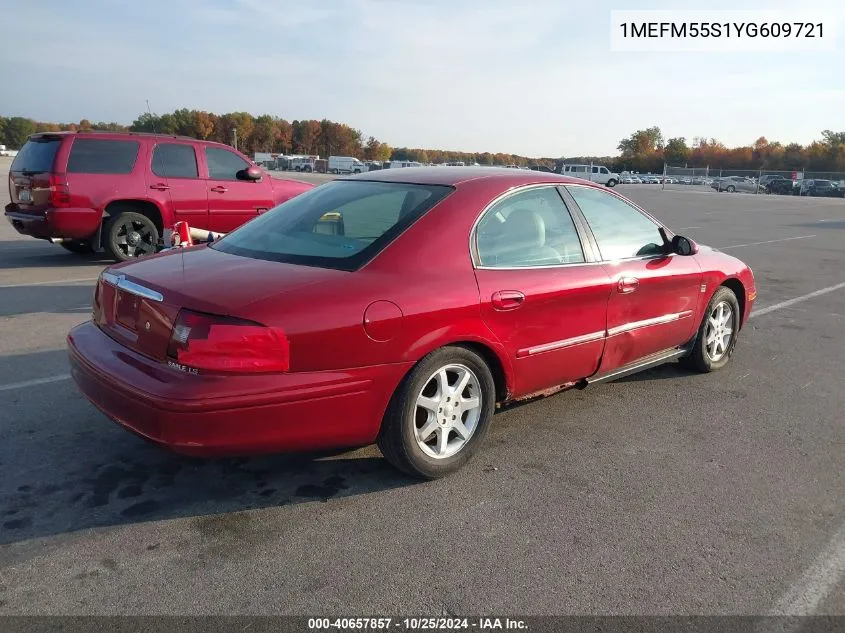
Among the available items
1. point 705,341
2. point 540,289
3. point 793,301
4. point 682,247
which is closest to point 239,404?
point 540,289

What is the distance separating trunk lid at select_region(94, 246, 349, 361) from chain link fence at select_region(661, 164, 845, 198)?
179 ft

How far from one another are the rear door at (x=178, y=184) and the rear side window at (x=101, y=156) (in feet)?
0.98

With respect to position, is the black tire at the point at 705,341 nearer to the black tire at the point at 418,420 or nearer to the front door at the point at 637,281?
the front door at the point at 637,281

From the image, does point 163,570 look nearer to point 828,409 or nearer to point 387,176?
point 387,176

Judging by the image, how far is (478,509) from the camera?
321 cm

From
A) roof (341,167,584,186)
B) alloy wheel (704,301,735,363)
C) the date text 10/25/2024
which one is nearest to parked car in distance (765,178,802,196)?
alloy wheel (704,301,735,363)

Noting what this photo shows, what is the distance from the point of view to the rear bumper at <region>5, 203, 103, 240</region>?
885cm

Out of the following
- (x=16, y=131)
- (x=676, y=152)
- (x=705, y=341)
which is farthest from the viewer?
(x=16, y=131)

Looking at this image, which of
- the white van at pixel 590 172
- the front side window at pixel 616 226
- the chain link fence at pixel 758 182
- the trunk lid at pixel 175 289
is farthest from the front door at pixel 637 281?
the white van at pixel 590 172

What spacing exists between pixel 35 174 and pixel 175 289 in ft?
23.9

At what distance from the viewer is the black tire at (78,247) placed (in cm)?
994

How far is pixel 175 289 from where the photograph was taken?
3.08 m

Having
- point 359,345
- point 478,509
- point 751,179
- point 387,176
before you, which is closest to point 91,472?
point 359,345

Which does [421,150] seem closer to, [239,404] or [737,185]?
[737,185]
